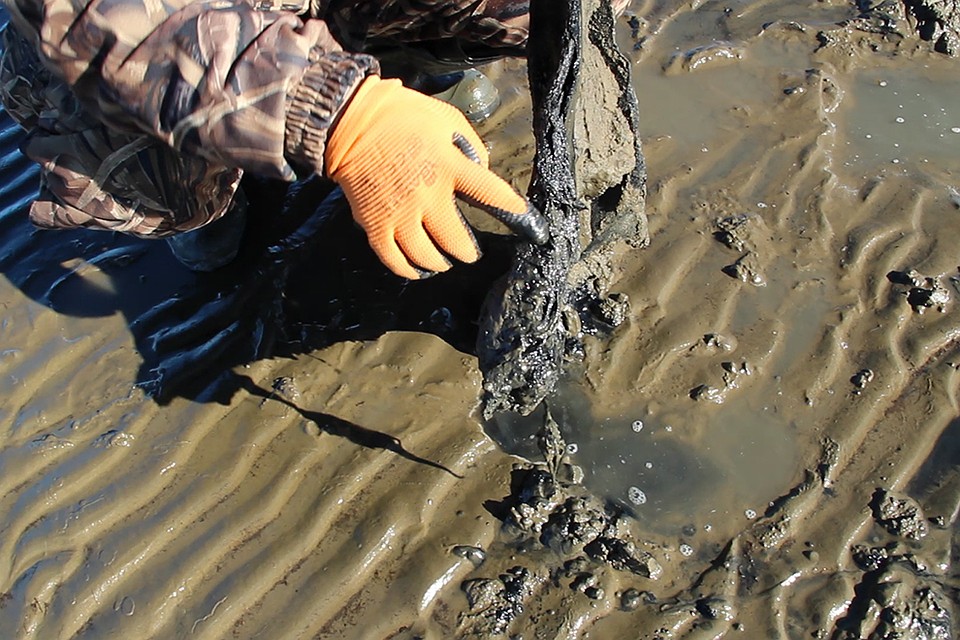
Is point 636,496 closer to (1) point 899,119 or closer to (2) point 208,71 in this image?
(2) point 208,71

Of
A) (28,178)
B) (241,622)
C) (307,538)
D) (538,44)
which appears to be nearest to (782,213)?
(538,44)

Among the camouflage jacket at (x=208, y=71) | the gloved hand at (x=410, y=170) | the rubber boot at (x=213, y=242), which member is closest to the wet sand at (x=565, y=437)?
the rubber boot at (x=213, y=242)

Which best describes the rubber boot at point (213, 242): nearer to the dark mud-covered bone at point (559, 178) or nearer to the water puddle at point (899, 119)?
the dark mud-covered bone at point (559, 178)

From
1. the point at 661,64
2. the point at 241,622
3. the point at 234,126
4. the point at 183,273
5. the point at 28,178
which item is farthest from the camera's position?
the point at 661,64

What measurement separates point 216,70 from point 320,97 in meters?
0.28

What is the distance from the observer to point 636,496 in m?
3.01

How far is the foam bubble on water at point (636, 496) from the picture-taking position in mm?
2996

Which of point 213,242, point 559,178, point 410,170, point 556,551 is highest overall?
point 410,170

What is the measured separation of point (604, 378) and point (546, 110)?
40.4 inches

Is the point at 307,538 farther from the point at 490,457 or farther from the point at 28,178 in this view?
the point at 28,178

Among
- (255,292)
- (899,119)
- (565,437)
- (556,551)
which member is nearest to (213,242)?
(255,292)

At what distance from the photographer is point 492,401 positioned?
118 inches

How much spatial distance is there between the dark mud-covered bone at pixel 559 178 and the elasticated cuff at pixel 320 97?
0.77 m

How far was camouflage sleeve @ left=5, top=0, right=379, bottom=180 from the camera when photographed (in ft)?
7.49
